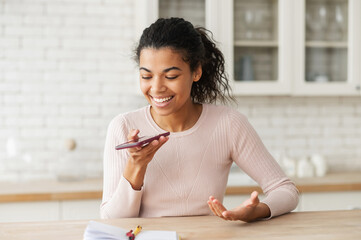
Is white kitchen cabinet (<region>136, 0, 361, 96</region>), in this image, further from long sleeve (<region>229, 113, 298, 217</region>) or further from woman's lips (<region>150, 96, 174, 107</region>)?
woman's lips (<region>150, 96, 174, 107</region>)

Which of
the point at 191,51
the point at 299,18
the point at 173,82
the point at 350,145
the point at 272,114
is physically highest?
the point at 299,18

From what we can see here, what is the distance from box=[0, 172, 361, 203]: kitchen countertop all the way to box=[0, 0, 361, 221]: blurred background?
0.15 metres

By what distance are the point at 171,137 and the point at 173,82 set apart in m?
0.25

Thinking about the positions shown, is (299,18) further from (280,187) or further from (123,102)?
(280,187)

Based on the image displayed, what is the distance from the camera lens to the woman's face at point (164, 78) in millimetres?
1659

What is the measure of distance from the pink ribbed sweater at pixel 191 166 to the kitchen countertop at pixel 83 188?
40.6 inches

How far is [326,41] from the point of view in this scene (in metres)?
3.23

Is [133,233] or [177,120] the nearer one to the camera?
[133,233]

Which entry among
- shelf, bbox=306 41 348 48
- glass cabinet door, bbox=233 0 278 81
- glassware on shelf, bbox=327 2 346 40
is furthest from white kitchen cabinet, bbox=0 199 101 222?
glassware on shelf, bbox=327 2 346 40

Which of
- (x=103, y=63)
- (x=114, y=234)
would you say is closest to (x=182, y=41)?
(x=114, y=234)

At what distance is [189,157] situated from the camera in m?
1.80

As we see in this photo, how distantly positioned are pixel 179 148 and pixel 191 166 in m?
0.09

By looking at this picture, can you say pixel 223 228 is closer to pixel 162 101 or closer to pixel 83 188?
pixel 162 101

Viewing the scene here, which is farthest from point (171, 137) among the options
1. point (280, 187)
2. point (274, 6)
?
point (274, 6)
